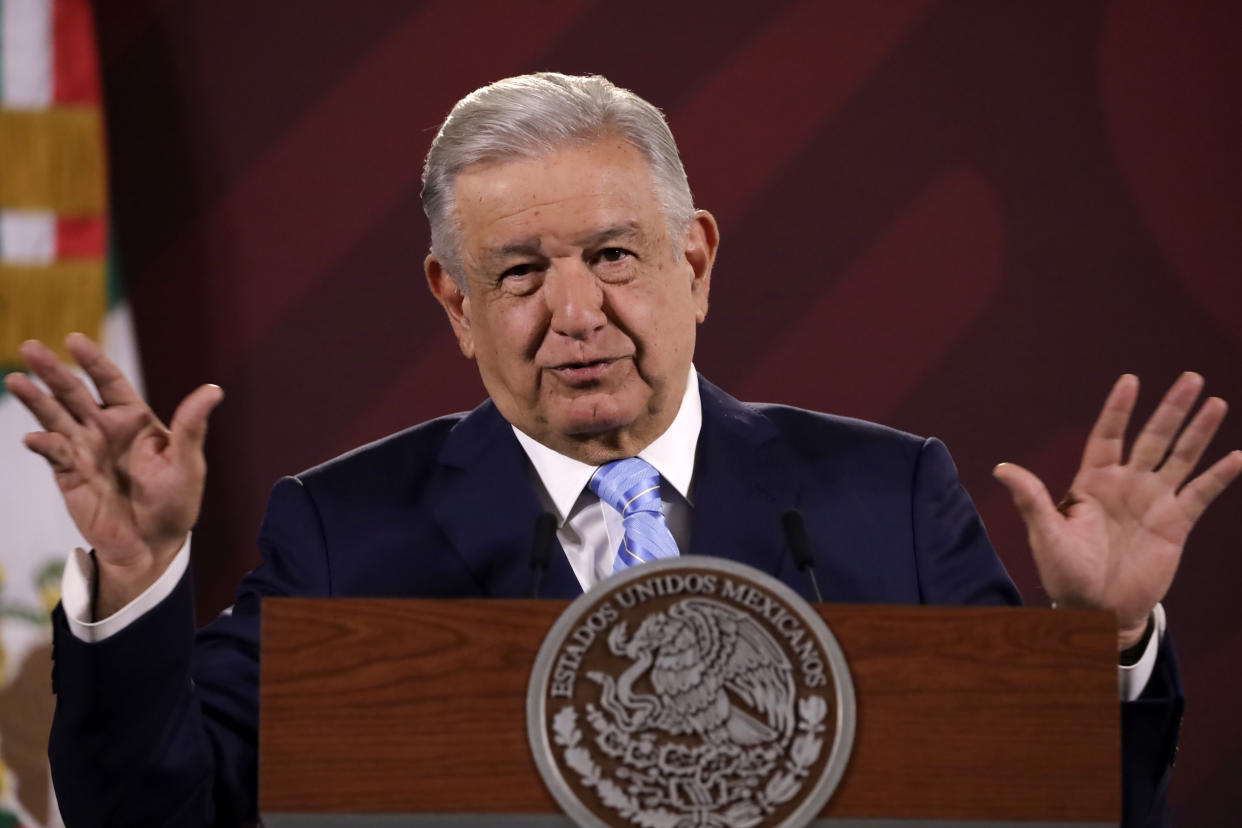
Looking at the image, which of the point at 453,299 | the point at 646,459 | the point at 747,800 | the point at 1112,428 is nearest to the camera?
the point at 747,800

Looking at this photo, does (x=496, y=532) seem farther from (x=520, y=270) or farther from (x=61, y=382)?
(x=61, y=382)

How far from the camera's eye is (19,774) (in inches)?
107

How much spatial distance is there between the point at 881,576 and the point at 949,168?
1414 mm

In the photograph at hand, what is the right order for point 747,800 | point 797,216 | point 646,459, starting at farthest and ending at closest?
point 797,216
point 646,459
point 747,800

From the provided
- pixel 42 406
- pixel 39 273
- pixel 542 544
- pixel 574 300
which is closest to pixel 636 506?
pixel 574 300

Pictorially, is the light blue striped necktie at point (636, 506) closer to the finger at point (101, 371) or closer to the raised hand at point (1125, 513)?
the raised hand at point (1125, 513)

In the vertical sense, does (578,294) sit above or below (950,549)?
above

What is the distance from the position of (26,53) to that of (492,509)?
1.65m

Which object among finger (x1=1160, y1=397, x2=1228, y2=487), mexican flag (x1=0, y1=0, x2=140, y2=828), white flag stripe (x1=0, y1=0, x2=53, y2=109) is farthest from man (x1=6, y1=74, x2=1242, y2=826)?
white flag stripe (x1=0, y1=0, x2=53, y2=109)

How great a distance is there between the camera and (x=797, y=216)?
3.00 meters

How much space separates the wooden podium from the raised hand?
0.25 meters

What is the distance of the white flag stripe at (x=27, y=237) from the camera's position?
2.79m

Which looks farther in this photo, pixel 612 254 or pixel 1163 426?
pixel 612 254

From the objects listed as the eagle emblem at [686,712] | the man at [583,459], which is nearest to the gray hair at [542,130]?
the man at [583,459]
